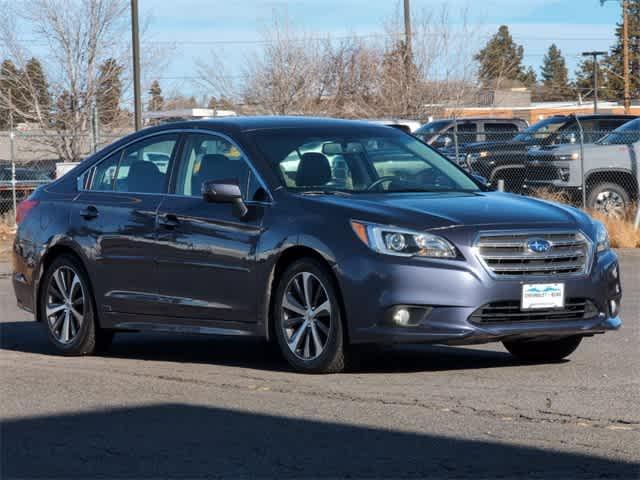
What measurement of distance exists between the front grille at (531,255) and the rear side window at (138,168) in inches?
103

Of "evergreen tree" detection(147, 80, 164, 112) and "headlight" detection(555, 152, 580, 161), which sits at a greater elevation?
"evergreen tree" detection(147, 80, 164, 112)

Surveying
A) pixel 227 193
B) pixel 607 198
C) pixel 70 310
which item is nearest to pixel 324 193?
pixel 227 193

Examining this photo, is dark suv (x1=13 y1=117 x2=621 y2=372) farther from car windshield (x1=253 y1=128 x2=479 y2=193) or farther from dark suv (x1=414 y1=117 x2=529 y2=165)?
dark suv (x1=414 y1=117 x2=529 y2=165)

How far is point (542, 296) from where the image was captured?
27.3 ft

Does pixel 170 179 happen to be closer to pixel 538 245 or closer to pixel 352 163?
pixel 352 163

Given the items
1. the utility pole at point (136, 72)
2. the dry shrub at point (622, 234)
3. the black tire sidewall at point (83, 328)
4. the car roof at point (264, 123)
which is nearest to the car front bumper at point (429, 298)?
the car roof at point (264, 123)

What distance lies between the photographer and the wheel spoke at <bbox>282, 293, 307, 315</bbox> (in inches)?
337

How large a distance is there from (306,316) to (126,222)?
188cm

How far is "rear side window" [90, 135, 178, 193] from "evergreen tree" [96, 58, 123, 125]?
23.3m

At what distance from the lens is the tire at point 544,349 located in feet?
30.1

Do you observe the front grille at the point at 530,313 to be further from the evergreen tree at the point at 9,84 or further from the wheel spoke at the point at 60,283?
the evergreen tree at the point at 9,84

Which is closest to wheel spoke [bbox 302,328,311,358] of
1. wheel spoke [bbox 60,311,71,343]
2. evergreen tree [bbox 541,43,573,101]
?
wheel spoke [bbox 60,311,71,343]

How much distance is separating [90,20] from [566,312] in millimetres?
25847

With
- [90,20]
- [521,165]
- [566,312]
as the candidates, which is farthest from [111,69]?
[566,312]
